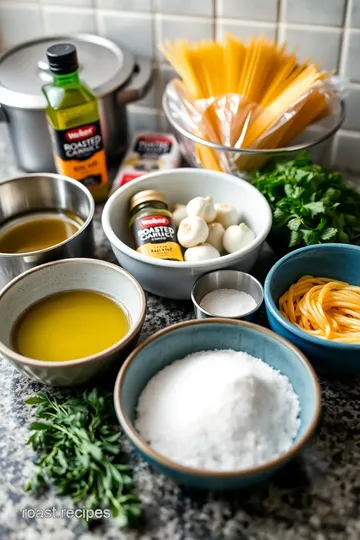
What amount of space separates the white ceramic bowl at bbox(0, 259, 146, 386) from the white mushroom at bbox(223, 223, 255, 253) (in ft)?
0.55

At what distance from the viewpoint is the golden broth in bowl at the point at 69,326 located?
0.81 m

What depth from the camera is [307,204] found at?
2.99 feet

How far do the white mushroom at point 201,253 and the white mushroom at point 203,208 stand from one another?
51 millimetres

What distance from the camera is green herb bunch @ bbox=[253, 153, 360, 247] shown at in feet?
2.96

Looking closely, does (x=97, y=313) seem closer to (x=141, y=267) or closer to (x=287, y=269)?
(x=141, y=267)

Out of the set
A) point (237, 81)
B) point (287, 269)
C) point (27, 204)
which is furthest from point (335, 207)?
point (27, 204)

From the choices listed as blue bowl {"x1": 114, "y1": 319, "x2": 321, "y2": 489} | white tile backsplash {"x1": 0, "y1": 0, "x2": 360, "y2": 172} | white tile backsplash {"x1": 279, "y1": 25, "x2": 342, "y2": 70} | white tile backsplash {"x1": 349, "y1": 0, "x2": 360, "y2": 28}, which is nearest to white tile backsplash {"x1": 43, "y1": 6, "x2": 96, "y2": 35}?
white tile backsplash {"x1": 0, "y1": 0, "x2": 360, "y2": 172}

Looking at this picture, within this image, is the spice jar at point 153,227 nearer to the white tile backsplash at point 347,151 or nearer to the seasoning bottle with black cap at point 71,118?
the seasoning bottle with black cap at point 71,118

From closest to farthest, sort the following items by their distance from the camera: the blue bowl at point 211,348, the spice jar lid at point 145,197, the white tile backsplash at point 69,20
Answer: the blue bowl at point 211,348
the spice jar lid at point 145,197
the white tile backsplash at point 69,20

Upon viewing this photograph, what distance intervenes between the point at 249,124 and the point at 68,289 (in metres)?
0.38

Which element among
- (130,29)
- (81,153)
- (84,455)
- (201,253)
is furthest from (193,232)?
(130,29)

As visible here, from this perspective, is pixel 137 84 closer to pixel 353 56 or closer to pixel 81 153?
pixel 81 153

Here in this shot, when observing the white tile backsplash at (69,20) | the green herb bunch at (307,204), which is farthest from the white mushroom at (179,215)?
the white tile backsplash at (69,20)

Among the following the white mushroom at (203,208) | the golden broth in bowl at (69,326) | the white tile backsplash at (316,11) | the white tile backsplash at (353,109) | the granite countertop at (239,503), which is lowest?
the granite countertop at (239,503)
